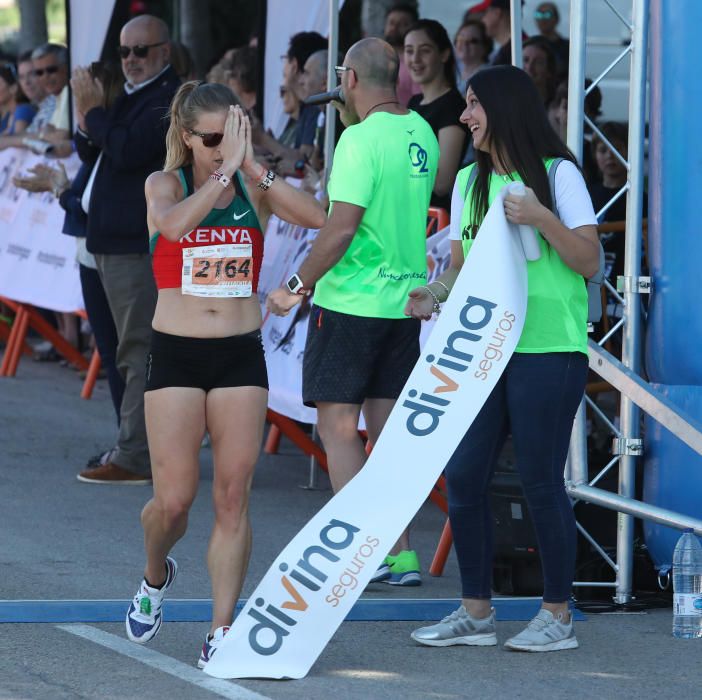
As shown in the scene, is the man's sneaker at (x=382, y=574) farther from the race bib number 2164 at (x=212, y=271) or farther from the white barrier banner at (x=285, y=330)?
the race bib number 2164 at (x=212, y=271)

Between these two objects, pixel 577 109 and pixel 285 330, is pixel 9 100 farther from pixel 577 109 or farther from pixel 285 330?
pixel 577 109

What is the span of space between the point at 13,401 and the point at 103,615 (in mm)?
5411

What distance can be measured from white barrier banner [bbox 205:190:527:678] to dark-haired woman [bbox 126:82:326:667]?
5.3 inches

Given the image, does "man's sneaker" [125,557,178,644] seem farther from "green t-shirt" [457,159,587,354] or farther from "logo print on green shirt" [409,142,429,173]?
"logo print on green shirt" [409,142,429,173]

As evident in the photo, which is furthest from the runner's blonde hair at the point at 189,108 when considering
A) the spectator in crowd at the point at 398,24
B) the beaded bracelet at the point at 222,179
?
the spectator in crowd at the point at 398,24

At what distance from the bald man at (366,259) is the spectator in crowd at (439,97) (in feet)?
4.08

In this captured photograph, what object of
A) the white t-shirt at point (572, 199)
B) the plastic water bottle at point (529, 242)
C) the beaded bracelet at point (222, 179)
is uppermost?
the beaded bracelet at point (222, 179)

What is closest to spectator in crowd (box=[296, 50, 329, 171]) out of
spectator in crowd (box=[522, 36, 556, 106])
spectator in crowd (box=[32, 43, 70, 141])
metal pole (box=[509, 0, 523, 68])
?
spectator in crowd (box=[522, 36, 556, 106])

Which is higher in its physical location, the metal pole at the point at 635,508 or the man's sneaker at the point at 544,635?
the metal pole at the point at 635,508

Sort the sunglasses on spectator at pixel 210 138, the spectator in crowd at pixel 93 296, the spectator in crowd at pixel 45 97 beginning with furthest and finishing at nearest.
Result: the spectator in crowd at pixel 45 97
the spectator in crowd at pixel 93 296
the sunglasses on spectator at pixel 210 138

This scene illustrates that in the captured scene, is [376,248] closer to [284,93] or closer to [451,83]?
[451,83]

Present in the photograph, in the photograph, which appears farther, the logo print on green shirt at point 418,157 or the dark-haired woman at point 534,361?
the logo print on green shirt at point 418,157

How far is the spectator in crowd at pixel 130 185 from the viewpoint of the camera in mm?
7598

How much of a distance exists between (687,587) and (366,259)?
1.74 m
